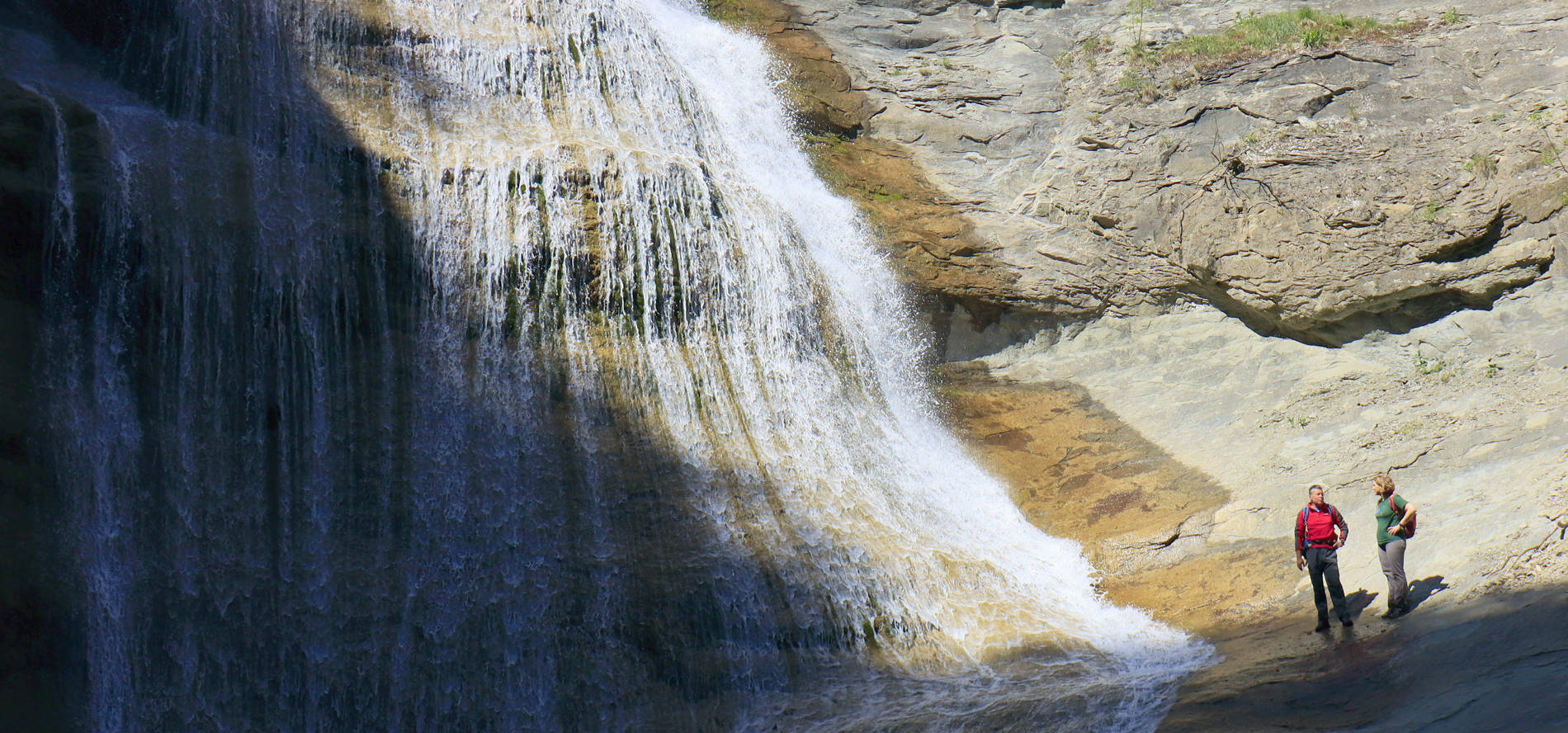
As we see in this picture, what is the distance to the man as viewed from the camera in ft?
26.8

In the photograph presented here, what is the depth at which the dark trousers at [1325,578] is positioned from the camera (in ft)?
26.7

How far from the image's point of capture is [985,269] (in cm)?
1381

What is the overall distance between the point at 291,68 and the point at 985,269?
332 inches

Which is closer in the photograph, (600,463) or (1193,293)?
(600,463)

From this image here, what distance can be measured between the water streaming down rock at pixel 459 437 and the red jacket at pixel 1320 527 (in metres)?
1.47

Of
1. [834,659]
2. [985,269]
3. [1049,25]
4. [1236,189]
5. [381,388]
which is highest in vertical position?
[1049,25]

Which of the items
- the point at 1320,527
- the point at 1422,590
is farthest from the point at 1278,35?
the point at 1422,590

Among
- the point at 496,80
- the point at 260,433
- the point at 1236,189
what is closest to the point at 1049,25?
the point at 1236,189

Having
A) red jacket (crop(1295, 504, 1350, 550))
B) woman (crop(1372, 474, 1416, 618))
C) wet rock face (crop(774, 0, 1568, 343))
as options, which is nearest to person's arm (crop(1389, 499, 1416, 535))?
woman (crop(1372, 474, 1416, 618))

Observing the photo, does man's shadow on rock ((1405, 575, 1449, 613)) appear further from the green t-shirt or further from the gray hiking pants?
the green t-shirt

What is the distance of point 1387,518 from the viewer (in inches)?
313

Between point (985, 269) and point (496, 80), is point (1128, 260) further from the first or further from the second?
point (496, 80)

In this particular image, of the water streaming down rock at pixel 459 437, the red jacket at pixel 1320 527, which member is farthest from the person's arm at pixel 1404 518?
the water streaming down rock at pixel 459 437

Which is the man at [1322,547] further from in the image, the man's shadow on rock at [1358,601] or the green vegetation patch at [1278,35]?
the green vegetation patch at [1278,35]
